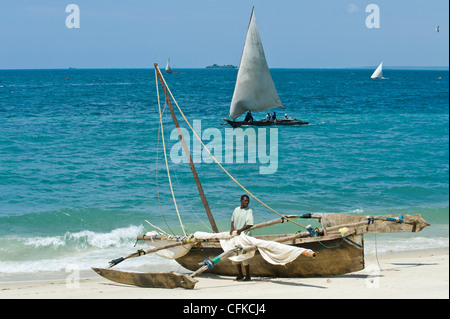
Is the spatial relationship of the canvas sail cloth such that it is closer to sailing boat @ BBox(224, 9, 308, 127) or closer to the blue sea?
the blue sea

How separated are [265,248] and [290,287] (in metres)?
0.77

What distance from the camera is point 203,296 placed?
28.8 feet

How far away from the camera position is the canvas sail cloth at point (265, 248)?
918cm

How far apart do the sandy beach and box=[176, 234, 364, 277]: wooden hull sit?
16cm

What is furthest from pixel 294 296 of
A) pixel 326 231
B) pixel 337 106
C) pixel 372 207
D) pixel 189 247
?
pixel 337 106

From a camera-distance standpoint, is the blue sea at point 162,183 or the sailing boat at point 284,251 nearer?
the sailing boat at point 284,251

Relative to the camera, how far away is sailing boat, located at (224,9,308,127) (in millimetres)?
36344

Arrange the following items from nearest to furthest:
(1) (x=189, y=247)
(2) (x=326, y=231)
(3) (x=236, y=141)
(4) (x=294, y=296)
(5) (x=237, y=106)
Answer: (4) (x=294, y=296) < (2) (x=326, y=231) < (1) (x=189, y=247) < (3) (x=236, y=141) < (5) (x=237, y=106)

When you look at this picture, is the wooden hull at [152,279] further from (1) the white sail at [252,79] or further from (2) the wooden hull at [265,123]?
(1) the white sail at [252,79]

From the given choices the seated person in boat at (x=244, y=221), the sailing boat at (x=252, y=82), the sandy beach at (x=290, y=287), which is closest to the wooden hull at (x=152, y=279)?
the sandy beach at (x=290, y=287)

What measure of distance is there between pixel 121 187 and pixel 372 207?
30.4 ft

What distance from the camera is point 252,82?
3703cm

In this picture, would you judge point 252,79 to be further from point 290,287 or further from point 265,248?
point 290,287

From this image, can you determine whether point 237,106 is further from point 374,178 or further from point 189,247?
point 189,247
